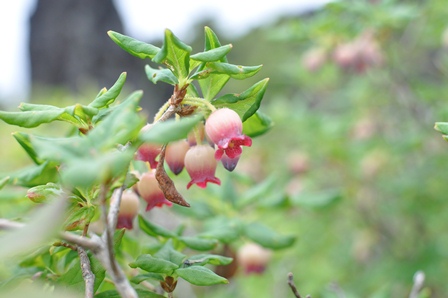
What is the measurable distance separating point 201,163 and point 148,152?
3.0 inches

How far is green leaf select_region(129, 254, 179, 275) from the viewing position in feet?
2.42

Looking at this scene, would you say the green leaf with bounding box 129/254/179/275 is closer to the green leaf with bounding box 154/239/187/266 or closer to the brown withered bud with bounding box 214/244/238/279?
the green leaf with bounding box 154/239/187/266

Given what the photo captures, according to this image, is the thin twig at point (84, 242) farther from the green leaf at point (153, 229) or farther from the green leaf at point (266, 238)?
the green leaf at point (266, 238)

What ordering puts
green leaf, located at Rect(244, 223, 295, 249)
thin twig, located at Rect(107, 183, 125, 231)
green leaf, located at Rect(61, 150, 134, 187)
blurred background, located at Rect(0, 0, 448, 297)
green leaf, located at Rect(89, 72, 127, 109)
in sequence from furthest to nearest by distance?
blurred background, located at Rect(0, 0, 448, 297) → green leaf, located at Rect(244, 223, 295, 249) → green leaf, located at Rect(89, 72, 127, 109) → thin twig, located at Rect(107, 183, 125, 231) → green leaf, located at Rect(61, 150, 134, 187)

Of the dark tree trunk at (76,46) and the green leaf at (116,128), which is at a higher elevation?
the green leaf at (116,128)

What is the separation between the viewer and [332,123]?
2904 mm

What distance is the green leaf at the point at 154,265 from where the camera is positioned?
2.42ft

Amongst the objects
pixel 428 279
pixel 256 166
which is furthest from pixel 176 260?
pixel 256 166

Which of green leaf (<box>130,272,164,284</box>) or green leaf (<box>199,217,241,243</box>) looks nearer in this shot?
green leaf (<box>130,272,164,284</box>)

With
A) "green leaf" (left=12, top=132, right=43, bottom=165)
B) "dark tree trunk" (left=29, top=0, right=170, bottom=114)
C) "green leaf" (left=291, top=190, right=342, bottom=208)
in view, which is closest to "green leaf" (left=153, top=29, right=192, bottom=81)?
"green leaf" (left=12, top=132, right=43, bottom=165)

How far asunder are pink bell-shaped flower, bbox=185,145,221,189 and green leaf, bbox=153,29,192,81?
0.11m

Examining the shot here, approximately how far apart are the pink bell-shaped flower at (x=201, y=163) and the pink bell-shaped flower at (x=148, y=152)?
0.15 ft

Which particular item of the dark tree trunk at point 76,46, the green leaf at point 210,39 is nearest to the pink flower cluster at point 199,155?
the green leaf at point 210,39

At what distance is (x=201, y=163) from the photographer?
31.4 inches
